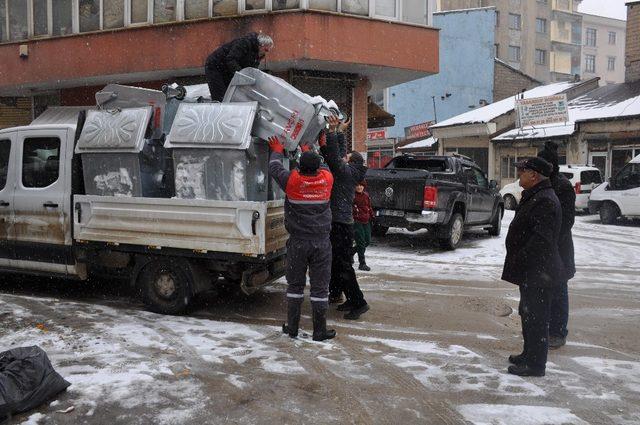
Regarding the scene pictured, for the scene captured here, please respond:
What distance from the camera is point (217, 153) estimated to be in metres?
5.54

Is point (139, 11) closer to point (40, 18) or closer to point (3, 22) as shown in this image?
point (40, 18)

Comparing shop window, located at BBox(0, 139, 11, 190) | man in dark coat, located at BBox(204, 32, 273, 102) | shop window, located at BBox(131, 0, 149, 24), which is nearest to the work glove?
man in dark coat, located at BBox(204, 32, 273, 102)

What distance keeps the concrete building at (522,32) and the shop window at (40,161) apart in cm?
5050

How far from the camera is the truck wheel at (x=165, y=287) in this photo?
5910 mm

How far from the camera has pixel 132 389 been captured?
4.03 m

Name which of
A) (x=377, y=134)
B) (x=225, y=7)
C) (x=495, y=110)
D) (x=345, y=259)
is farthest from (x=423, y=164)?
(x=377, y=134)

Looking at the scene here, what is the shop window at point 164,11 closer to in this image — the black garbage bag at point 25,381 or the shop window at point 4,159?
the shop window at point 4,159

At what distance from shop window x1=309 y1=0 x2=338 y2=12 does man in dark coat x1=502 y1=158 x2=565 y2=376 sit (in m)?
9.48

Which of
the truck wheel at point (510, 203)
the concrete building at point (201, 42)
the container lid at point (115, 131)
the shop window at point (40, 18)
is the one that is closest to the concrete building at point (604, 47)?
the truck wheel at point (510, 203)

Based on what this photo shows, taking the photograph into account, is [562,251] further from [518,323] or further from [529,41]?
[529,41]

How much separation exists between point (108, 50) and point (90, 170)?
30.8ft

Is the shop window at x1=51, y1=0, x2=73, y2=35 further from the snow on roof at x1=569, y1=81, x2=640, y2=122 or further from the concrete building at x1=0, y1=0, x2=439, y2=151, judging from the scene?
the snow on roof at x1=569, y1=81, x2=640, y2=122

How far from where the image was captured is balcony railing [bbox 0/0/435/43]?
13000 millimetres

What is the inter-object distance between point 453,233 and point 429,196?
1154 mm
